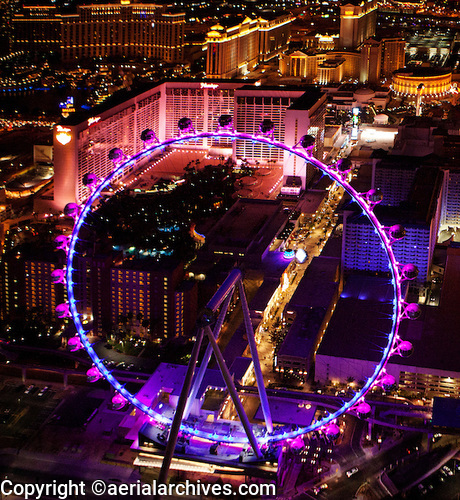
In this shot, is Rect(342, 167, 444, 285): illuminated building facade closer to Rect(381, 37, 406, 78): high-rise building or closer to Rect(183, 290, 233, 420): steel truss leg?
Rect(183, 290, 233, 420): steel truss leg

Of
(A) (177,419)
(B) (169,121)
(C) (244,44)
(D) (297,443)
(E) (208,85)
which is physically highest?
(C) (244,44)

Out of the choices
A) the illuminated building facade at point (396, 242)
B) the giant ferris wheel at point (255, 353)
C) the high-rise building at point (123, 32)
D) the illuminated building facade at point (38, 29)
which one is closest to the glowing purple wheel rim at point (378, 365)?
the giant ferris wheel at point (255, 353)

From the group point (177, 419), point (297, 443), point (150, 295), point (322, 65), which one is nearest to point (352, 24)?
point (322, 65)

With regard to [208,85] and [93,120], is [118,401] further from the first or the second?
[208,85]

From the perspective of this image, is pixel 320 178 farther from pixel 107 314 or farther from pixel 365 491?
pixel 365 491

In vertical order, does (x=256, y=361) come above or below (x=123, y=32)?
below

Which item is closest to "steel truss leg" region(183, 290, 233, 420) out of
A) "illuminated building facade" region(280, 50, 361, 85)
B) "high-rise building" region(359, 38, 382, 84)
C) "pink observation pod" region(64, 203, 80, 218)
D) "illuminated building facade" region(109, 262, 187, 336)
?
"pink observation pod" region(64, 203, 80, 218)
